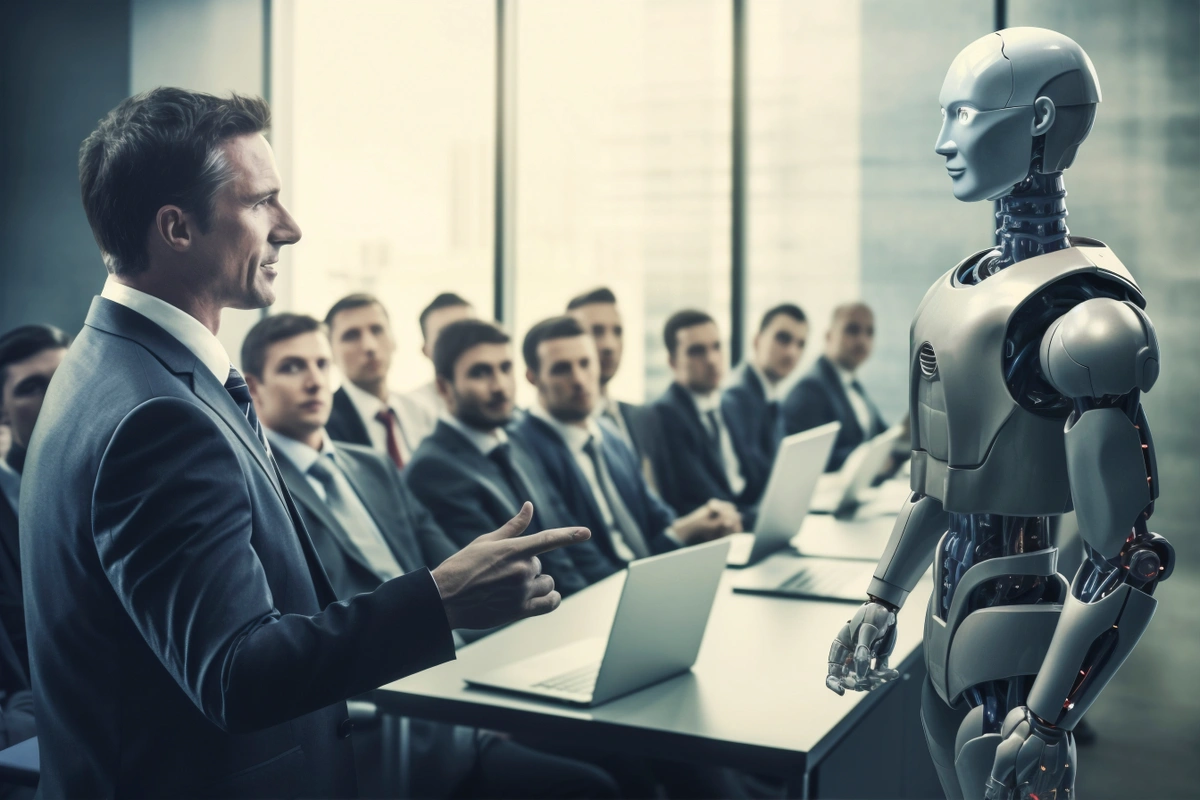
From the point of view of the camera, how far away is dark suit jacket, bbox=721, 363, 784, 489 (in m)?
5.32

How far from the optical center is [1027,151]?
129 centimetres

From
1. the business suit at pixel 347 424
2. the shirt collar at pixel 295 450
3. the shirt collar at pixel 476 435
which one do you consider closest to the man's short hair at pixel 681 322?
the business suit at pixel 347 424

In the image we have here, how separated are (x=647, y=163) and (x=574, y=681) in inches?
210

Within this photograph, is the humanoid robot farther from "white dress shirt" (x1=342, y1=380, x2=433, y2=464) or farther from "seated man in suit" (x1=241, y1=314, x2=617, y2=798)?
"white dress shirt" (x1=342, y1=380, x2=433, y2=464)

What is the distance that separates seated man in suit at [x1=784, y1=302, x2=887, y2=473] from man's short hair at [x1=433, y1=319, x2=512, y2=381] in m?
2.62

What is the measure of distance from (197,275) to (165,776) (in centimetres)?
58

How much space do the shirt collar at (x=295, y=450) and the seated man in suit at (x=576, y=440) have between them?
2.99 feet

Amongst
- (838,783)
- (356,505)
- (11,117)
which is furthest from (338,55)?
(838,783)

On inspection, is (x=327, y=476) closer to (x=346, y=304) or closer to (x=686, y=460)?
(x=346, y=304)

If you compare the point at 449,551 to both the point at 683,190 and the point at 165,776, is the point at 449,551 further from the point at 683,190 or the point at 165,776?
the point at 683,190

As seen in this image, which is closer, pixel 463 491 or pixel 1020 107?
pixel 1020 107

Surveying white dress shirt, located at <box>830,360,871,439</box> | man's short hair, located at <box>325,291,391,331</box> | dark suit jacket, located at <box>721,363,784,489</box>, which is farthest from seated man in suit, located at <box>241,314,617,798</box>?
white dress shirt, located at <box>830,360,871,439</box>

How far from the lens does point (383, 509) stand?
10.5 ft

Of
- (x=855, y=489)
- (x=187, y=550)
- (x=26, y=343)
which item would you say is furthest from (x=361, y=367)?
(x=187, y=550)
